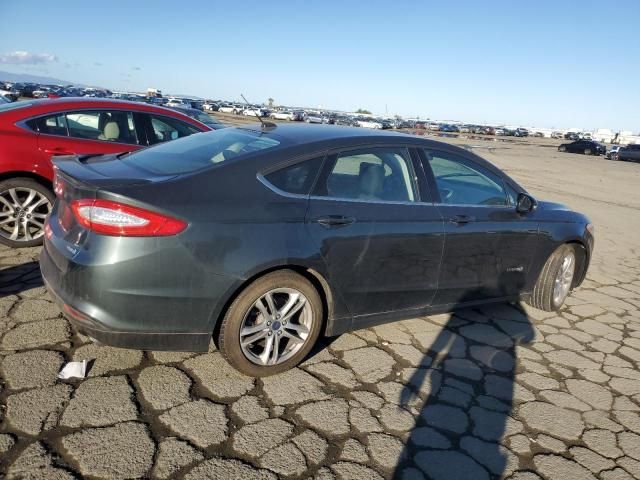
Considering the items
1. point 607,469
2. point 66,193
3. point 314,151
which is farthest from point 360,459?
point 66,193

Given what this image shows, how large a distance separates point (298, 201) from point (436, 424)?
1506mm

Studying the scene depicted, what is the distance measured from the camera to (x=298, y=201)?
2.87 metres

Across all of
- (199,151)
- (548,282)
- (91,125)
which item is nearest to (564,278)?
(548,282)

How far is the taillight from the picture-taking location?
2439mm

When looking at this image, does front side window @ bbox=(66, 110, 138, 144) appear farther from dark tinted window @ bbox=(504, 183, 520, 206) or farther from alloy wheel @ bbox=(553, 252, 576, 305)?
alloy wheel @ bbox=(553, 252, 576, 305)

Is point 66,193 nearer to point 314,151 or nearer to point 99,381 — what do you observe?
point 99,381

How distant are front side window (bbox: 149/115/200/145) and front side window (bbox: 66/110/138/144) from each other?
0.79ft

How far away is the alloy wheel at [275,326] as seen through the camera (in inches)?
113

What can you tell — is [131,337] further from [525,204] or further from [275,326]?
[525,204]

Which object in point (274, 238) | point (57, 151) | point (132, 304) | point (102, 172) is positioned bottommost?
point (132, 304)

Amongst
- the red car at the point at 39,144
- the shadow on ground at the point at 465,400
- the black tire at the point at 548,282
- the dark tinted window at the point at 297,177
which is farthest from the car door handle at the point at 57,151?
the black tire at the point at 548,282

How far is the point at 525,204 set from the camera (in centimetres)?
401

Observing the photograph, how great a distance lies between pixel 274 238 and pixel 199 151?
95 centimetres

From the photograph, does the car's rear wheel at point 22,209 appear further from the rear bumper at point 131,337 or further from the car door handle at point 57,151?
the rear bumper at point 131,337
